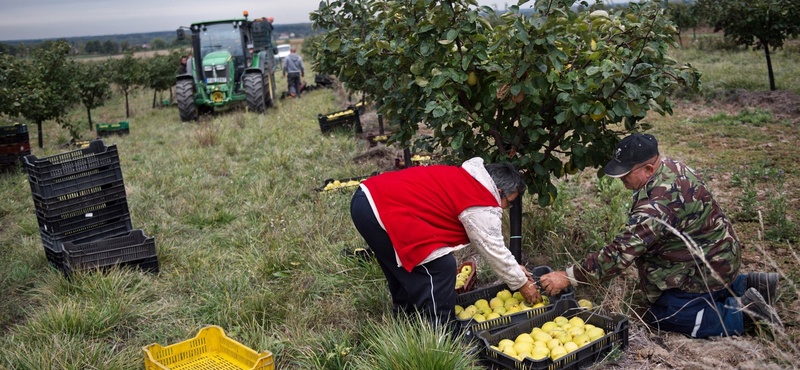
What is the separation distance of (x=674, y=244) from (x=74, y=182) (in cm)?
455

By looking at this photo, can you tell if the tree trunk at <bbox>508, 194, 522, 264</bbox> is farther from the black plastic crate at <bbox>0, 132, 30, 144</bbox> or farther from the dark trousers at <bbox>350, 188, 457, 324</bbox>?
the black plastic crate at <bbox>0, 132, 30, 144</bbox>

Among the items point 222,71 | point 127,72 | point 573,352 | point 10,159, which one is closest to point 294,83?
point 222,71

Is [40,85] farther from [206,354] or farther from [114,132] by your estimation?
[206,354]

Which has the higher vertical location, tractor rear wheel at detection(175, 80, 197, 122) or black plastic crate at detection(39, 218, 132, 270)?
tractor rear wheel at detection(175, 80, 197, 122)

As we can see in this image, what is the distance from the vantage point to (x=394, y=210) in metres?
3.29

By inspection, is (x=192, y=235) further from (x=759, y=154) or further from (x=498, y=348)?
(x=759, y=154)

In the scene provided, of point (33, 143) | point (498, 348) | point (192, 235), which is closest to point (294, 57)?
point (33, 143)

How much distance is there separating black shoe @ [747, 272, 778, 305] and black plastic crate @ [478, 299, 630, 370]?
83 centimetres

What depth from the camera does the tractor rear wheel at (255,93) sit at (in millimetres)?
14461

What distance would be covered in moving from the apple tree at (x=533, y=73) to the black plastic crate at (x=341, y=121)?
A: 6.44 metres

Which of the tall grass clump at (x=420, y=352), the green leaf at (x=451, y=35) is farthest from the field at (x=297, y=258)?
the green leaf at (x=451, y=35)

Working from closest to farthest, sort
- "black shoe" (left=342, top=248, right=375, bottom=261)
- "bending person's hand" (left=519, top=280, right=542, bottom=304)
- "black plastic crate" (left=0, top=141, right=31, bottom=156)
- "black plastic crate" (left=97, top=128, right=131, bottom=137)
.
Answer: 1. "bending person's hand" (left=519, top=280, right=542, bottom=304)
2. "black shoe" (left=342, top=248, right=375, bottom=261)
3. "black plastic crate" (left=0, top=141, right=31, bottom=156)
4. "black plastic crate" (left=97, top=128, right=131, bottom=137)

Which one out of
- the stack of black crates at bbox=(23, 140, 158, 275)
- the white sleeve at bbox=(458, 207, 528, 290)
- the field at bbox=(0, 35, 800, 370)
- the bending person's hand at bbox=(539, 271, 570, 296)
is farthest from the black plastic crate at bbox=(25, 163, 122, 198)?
the bending person's hand at bbox=(539, 271, 570, 296)

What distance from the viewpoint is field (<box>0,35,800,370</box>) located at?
3.37m
